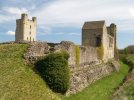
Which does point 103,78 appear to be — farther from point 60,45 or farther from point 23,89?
point 23,89

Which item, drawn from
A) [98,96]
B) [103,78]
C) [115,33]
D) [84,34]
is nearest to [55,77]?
[98,96]

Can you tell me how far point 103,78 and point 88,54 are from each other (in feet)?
14.9

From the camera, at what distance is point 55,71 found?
1054 inches

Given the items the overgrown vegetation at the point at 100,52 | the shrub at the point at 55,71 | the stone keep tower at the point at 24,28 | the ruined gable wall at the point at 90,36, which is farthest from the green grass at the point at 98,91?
the stone keep tower at the point at 24,28

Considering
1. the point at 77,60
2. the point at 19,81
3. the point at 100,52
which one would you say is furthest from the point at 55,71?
the point at 100,52

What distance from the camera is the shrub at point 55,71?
26.7m

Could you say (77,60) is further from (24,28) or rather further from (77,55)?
(24,28)

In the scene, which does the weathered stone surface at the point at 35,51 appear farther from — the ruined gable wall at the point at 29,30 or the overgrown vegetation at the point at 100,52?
the ruined gable wall at the point at 29,30

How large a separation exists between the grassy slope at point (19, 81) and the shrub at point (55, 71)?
2.69ft

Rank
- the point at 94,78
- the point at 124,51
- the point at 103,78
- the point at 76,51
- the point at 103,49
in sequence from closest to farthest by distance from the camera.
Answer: the point at 76,51 < the point at 94,78 < the point at 103,78 < the point at 103,49 < the point at 124,51

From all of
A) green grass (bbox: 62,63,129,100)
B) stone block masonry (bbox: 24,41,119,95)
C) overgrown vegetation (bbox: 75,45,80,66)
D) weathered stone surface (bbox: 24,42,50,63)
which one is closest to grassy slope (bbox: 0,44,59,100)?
weathered stone surface (bbox: 24,42,50,63)

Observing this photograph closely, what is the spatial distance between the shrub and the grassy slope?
82 centimetres

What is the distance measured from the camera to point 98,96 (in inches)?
1199

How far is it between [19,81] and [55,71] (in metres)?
3.40
